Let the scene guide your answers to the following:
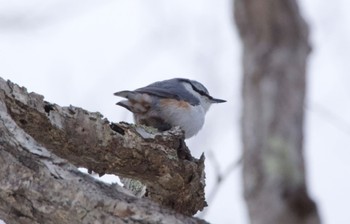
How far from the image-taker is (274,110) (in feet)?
8.79

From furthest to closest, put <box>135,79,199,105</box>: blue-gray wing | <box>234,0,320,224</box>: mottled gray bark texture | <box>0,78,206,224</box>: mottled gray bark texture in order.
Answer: <box>135,79,199,105</box>: blue-gray wing, <box>234,0,320,224</box>: mottled gray bark texture, <box>0,78,206,224</box>: mottled gray bark texture

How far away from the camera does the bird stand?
2.44 meters

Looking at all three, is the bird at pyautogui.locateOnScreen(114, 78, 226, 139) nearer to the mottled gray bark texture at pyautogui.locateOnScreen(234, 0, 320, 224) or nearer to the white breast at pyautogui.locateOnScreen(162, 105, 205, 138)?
the white breast at pyautogui.locateOnScreen(162, 105, 205, 138)

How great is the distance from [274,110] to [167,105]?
400 mm

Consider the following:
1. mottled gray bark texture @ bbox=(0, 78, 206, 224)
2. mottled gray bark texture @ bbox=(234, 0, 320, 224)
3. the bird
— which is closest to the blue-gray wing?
the bird

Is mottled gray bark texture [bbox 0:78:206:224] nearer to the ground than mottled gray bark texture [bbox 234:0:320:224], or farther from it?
nearer to the ground

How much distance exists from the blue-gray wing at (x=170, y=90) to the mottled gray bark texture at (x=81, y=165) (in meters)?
0.85

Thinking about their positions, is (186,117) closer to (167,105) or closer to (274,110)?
(167,105)

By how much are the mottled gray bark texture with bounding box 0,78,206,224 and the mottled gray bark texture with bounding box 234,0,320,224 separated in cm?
72

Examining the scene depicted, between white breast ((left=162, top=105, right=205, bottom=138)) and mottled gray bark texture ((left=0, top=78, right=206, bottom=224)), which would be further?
white breast ((left=162, top=105, right=205, bottom=138))

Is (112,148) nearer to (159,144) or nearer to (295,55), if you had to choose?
(159,144)

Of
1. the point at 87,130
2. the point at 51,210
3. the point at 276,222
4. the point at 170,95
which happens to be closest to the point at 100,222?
the point at 51,210

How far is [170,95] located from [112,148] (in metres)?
1.03

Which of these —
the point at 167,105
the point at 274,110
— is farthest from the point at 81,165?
the point at 274,110
